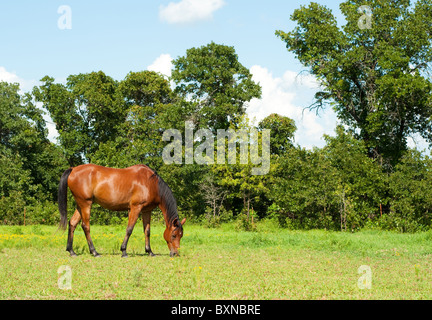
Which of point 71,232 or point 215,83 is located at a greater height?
point 215,83

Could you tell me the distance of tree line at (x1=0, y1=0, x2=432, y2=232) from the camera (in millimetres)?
24406

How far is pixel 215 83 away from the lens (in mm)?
33469

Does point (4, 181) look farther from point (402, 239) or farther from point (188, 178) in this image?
point (402, 239)

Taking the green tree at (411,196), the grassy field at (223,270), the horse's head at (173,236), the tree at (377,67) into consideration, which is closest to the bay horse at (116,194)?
the horse's head at (173,236)

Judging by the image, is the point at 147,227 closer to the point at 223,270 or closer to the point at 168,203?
the point at 168,203

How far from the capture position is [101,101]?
3741 centimetres

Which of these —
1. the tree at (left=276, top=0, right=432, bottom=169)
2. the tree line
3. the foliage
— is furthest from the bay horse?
the tree at (left=276, top=0, right=432, bottom=169)

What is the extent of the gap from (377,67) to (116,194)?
2093 cm

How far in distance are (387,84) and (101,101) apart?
2172 cm

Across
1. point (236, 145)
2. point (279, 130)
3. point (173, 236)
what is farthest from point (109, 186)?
point (279, 130)

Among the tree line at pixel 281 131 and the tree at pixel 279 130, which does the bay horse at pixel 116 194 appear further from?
the tree at pixel 279 130

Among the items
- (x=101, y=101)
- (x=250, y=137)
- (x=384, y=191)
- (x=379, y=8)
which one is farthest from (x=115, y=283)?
(x=101, y=101)

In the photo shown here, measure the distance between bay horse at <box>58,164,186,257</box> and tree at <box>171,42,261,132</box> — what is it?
19.7m

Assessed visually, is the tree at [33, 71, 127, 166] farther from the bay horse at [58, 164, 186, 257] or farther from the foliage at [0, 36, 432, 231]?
the bay horse at [58, 164, 186, 257]
